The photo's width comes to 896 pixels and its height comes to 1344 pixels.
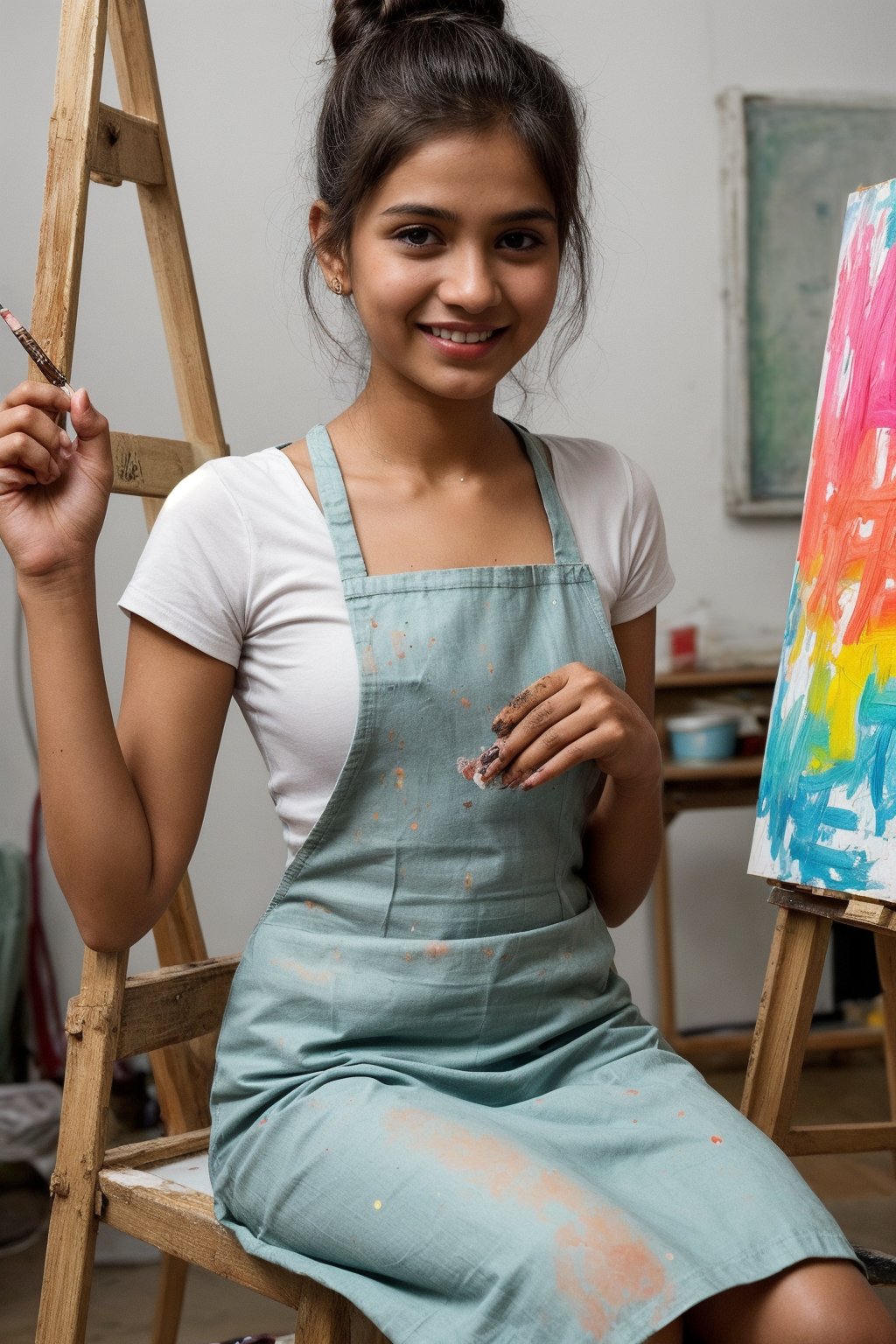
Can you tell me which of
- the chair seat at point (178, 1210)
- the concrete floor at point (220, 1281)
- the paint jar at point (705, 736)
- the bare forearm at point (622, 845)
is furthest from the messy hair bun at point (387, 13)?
the paint jar at point (705, 736)

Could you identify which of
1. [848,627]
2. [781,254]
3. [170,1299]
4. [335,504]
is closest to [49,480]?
[335,504]

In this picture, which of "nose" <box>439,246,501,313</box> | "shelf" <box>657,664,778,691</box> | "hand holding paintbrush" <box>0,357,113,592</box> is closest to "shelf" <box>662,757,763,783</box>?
"shelf" <box>657,664,778,691</box>

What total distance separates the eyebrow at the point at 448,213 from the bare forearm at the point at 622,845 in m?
0.55

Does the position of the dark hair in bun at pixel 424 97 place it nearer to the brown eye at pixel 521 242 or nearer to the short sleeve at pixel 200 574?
the brown eye at pixel 521 242

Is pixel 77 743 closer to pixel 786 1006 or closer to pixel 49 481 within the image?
pixel 49 481

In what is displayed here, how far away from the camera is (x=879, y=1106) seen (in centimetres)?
317

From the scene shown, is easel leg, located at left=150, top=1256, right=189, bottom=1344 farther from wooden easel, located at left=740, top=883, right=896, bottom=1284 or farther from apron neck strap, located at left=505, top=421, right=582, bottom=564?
apron neck strap, located at left=505, top=421, right=582, bottom=564

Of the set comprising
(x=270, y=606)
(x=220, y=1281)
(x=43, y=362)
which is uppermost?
(x=43, y=362)

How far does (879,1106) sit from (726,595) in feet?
4.20

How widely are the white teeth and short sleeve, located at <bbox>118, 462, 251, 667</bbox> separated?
0.24 metres

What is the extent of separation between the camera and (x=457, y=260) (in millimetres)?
1218

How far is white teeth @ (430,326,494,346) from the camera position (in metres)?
1.24

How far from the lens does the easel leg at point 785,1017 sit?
→ 1527 mm

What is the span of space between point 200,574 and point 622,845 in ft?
1.66
